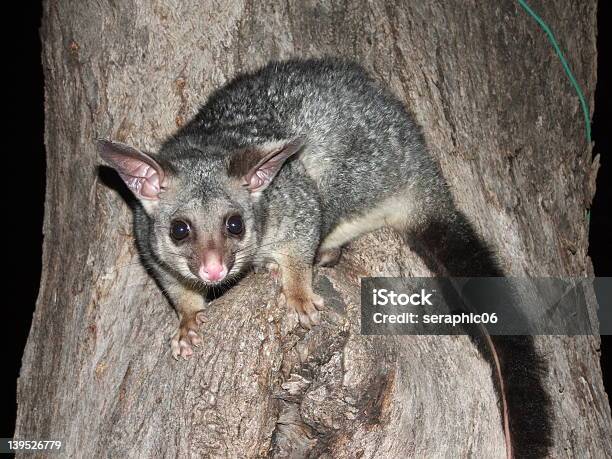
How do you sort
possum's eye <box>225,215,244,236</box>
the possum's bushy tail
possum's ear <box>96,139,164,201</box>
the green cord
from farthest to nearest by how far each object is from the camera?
the green cord
possum's eye <box>225,215,244,236</box>
the possum's bushy tail
possum's ear <box>96,139,164,201</box>

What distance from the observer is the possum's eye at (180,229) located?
3250 millimetres

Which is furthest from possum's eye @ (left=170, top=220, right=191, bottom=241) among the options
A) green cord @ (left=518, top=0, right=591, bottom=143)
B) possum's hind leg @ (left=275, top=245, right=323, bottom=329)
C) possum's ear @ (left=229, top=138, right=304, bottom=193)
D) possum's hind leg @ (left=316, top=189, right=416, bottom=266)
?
green cord @ (left=518, top=0, right=591, bottom=143)

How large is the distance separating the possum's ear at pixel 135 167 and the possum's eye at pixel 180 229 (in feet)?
0.66

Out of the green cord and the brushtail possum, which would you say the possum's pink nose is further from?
the green cord

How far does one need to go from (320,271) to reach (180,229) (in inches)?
28.0

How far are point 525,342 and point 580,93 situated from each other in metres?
2.39

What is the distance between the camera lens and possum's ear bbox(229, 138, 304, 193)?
322 cm

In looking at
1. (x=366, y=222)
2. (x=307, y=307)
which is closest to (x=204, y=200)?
(x=307, y=307)

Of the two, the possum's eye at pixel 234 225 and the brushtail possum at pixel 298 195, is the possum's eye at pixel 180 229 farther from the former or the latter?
the possum's eye at pixel 234 225

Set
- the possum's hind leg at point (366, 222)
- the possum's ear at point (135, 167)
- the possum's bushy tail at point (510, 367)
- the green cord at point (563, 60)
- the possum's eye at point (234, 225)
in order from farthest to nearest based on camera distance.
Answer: the green cord at point (563, 60), the possum's hind leg at point (366, 222), the possum's eye at point (234, 225), the possum's bushy tail at point (510, 367), the possum's ear at point (135, 167)

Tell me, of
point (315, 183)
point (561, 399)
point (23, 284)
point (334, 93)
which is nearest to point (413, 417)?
point (561, 399)

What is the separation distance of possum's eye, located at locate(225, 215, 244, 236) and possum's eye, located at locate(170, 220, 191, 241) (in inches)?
7.0

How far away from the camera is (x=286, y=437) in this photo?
321 cm

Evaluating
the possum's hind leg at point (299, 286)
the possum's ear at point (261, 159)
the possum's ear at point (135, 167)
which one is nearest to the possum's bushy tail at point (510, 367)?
the possum's hind leg at point (299, 286)
